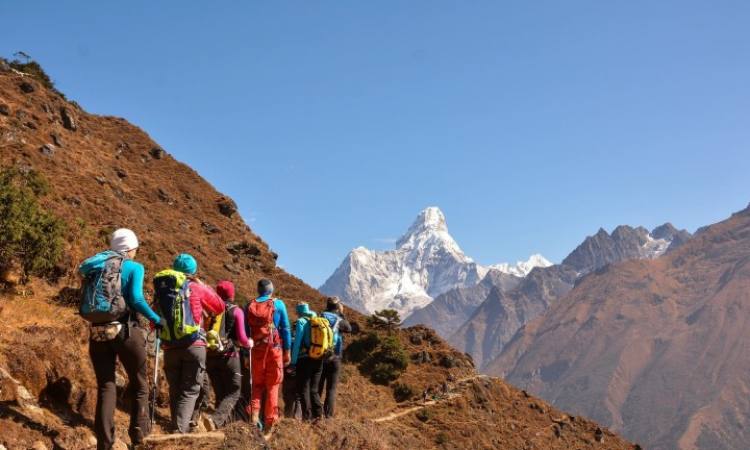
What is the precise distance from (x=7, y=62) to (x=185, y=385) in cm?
4471

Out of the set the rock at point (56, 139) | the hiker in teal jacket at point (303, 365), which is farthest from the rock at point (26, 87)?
the hiker in teal jacket at point (303, 365)

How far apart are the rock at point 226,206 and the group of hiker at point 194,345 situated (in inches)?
1430

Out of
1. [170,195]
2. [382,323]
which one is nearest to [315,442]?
[382,323]

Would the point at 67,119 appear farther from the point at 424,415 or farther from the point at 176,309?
the point at 176,309

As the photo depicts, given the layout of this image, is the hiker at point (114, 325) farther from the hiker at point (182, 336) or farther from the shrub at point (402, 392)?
the shrub at point (402, 392)

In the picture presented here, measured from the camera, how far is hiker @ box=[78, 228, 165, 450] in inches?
303

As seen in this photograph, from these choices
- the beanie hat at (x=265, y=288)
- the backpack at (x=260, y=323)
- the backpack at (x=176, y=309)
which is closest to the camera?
the backpack at (x=176, y=309)

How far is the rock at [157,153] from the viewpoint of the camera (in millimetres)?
48875

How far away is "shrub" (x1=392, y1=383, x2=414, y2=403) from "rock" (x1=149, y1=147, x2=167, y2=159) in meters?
27.4

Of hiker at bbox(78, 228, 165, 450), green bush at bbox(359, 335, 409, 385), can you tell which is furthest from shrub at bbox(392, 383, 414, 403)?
hiker at bbox(78, 228, 165, 450)

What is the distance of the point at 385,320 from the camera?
123ft

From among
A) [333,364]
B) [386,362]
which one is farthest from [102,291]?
[386,362]

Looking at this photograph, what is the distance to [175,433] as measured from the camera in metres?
8.57

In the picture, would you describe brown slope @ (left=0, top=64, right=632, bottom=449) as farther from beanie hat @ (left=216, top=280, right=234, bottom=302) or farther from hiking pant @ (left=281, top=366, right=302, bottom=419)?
beanie hat @ (left=216, top=280, right=234, bottom=302)
